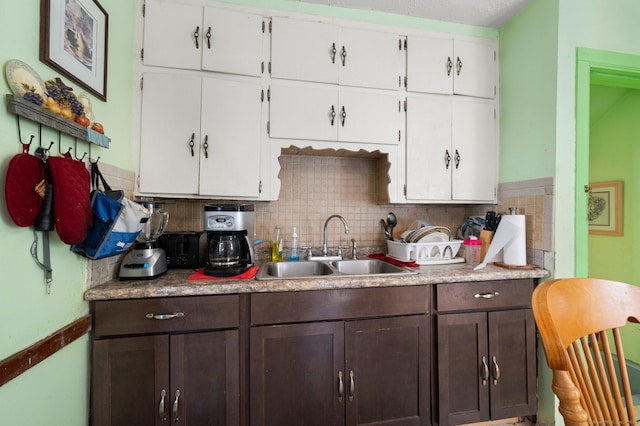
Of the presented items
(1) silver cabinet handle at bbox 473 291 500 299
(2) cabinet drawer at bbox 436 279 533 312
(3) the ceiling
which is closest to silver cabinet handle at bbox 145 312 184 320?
(2) cabinet drawer at bbox 436 279 533 312

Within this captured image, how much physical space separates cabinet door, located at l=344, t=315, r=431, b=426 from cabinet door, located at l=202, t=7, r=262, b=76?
1.58 meters

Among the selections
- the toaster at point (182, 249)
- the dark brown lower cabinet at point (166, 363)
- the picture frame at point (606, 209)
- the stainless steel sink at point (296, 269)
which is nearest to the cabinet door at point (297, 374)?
the dark brown lower cabinet at point (166, 363)

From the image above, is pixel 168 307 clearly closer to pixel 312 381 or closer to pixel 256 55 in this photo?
pixel 312 381

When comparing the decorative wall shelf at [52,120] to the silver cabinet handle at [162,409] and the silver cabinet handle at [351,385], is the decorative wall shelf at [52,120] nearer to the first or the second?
the silver cabinet handle at [162,409]

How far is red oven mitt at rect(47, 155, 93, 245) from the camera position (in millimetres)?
894

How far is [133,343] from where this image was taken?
1.18 m

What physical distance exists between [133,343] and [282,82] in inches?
61.2

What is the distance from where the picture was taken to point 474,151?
1885 millimetres

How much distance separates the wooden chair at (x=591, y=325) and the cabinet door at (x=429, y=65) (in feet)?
4.83

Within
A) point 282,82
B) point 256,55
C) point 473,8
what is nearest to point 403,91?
point 473,8

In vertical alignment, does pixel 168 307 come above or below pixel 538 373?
above

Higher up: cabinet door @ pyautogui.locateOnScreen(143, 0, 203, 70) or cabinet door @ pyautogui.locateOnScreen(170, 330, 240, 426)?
cabinet door @ pyautogui.locateOnScreen(143, 0, 203, 70)

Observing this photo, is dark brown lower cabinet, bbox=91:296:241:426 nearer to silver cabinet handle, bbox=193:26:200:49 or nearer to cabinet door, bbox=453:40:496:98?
silver cabinet handle, bbox=193:26:200:49

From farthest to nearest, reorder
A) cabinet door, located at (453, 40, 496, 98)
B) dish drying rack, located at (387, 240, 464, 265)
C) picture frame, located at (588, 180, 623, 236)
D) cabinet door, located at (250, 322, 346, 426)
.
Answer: picture frame, located at (588, 180, 623, 236), cabinet door, located at (453, 40, 496, 98), dish drying rack, located at (387, 240, 464, 265), cabinet door, located at (250, 322, 346, 426)
